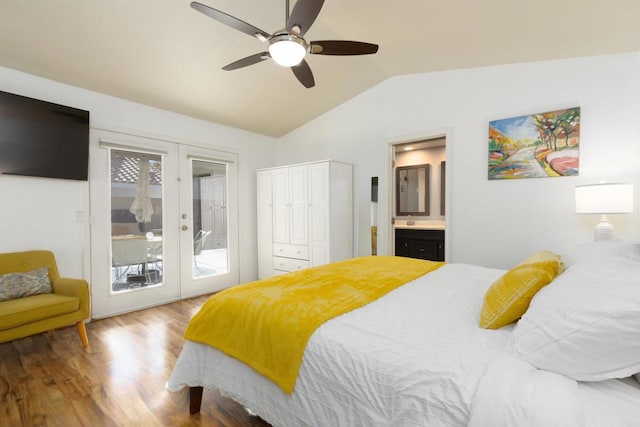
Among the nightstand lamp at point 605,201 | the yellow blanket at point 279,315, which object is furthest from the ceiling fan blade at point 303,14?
the nightstand lamp at point 605,201

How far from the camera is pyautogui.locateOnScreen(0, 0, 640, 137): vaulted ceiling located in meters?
2.15

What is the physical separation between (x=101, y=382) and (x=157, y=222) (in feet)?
6.66

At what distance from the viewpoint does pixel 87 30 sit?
2.31 meters

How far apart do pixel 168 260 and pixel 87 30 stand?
2.47 meters

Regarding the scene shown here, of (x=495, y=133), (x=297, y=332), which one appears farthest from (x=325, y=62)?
(x=297, y=332)

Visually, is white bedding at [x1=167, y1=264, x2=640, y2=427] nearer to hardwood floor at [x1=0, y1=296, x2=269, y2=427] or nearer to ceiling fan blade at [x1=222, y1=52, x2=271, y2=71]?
hardwood floor at [x1=0, y1=296, x2=269, y2=427]

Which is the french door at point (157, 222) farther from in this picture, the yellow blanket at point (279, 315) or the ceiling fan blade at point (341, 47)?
the ceiling fan blade at point (341, 47)

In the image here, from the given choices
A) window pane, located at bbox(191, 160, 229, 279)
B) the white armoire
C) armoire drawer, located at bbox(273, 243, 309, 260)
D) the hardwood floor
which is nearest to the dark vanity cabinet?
the white armoire

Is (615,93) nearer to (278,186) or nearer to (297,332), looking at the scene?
(297,332)

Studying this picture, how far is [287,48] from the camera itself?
1801mm

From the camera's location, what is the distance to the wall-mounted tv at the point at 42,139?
8.43 ft

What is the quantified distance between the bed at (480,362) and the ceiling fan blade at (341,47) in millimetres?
1618

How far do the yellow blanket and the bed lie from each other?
0.05m

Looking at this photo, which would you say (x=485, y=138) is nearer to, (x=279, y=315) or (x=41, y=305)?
(x=279, y=315)
